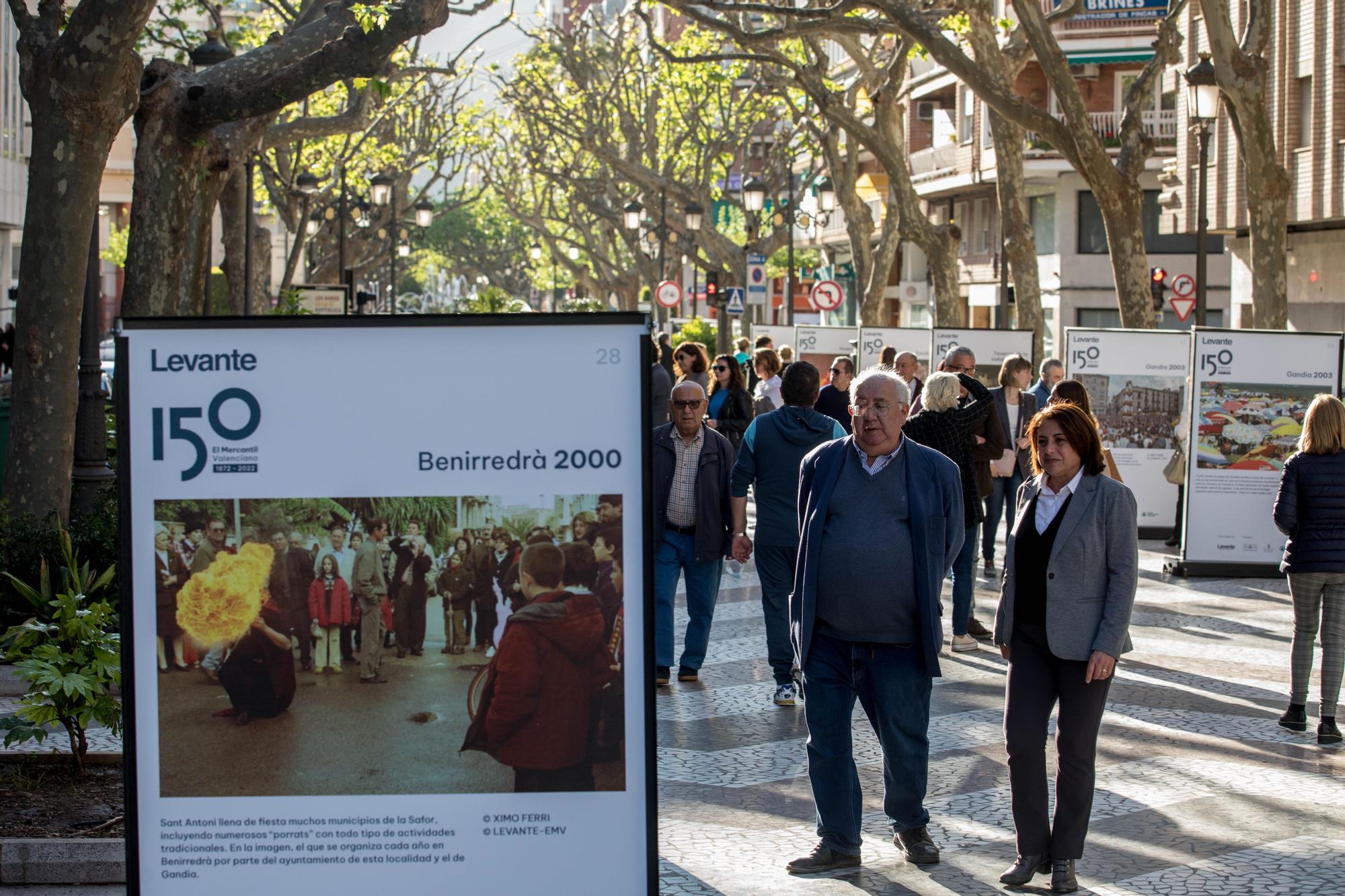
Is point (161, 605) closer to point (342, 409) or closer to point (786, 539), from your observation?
point (342, 409)

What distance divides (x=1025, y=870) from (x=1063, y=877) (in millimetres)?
133

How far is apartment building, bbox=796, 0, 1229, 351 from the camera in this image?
43094 millimetres

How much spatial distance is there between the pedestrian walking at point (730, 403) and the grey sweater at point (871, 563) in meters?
9.12

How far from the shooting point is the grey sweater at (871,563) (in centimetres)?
619

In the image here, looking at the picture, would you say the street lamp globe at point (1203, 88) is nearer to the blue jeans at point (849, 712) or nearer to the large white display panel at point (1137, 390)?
the large white display panel at point (1137, 390)

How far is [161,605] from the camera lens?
162 inches

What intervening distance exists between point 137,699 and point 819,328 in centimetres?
2413

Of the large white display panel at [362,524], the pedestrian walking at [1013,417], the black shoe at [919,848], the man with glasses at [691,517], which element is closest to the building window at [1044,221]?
the pedestrian walking at [1013,417]

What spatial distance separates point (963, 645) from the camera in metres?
11.1

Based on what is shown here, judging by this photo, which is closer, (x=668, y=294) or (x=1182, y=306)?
(x=1182, y=306)

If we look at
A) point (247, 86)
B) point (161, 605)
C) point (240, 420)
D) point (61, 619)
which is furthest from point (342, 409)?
point (247, 86)

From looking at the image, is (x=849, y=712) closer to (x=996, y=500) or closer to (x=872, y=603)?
(x=872, y=603)

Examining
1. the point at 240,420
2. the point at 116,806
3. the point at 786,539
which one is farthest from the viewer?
the point at 786,539

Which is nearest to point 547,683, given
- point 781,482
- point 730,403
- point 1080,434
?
point 1080,434
